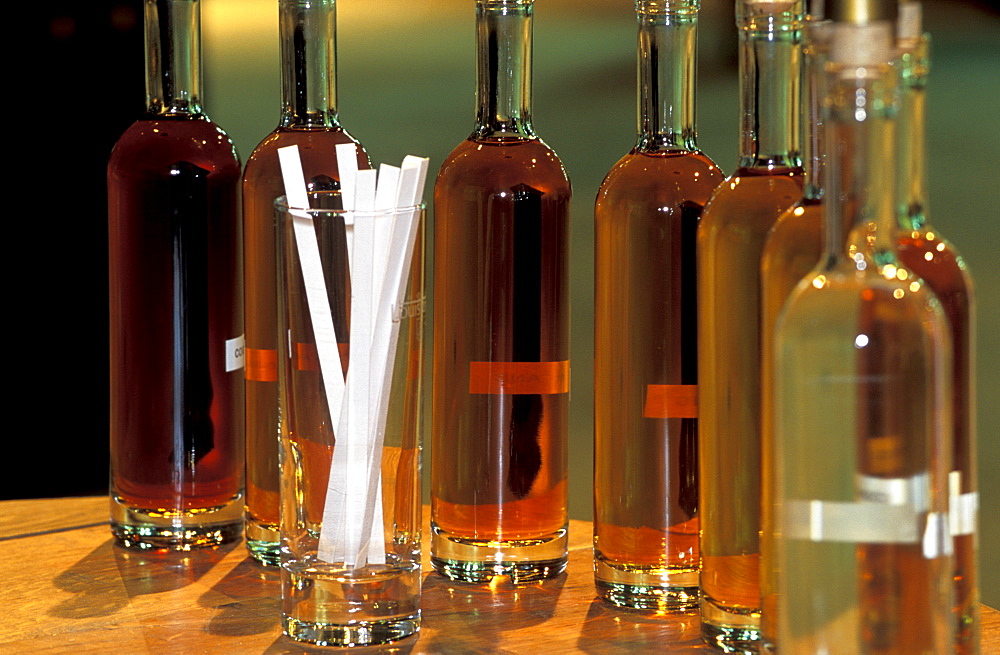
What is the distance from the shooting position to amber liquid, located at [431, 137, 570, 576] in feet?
2.15

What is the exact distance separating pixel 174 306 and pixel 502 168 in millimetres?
209

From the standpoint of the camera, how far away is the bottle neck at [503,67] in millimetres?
660

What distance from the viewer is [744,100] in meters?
0.55

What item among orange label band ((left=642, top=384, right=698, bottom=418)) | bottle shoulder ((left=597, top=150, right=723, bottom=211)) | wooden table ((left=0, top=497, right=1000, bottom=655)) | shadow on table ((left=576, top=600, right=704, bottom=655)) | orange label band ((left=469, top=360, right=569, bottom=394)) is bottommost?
shadow on table ((left=576, top=600, right=704, bottom=655))

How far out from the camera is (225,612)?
0.63 m

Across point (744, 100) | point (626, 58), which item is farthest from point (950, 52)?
point (744, 100)

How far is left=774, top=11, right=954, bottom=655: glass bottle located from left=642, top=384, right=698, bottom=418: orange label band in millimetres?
201

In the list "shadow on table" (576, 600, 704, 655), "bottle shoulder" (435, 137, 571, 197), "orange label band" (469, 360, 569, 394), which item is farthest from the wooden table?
"bottle shoulder" (435, 137, 571, 197)

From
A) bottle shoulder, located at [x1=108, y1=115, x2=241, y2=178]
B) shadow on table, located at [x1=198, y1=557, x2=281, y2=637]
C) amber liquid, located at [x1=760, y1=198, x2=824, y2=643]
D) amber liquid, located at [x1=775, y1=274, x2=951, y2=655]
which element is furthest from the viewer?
bottle shoulder, located at [x1=108, y1=115, x2=241, y2=178]

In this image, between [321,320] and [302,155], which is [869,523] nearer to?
[321,320]

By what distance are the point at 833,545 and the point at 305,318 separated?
0.25 metres

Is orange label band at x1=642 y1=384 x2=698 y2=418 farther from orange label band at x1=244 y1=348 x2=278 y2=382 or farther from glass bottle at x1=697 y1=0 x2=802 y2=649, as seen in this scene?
orange label band at x1=244 y1=348 x2=278 y2=382

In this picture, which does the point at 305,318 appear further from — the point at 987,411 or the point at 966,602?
the point at 987,411

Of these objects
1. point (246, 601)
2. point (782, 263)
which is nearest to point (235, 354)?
point (246, 601)
